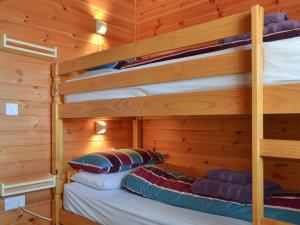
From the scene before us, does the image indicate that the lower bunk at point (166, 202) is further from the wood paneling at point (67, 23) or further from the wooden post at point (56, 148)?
the wood paneling at point (67, 23)

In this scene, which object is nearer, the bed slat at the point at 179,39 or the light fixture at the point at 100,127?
the bed slat at the point at 179,39

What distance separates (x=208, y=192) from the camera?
1.53 metres

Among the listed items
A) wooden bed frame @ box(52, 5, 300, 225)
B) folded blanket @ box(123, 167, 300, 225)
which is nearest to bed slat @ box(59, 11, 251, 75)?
wooden bed frame @ box(52, 5, 300, 225)

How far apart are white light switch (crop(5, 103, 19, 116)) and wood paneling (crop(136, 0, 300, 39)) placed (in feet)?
4.85

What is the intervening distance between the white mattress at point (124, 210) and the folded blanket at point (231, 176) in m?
0.26

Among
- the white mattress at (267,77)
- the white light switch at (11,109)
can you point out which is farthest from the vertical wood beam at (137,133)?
the white mattress at (267,77)

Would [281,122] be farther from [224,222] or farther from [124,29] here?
[124,29]

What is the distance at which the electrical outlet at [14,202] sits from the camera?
6.23ft

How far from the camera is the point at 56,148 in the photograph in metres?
2.14

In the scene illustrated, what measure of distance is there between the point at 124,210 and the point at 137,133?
1281 millimetres

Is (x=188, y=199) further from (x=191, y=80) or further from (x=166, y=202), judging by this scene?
(x=191, y=80)

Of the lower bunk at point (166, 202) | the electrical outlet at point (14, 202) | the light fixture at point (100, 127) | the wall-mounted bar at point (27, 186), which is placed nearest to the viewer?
the lower bunk at point (166, 202)

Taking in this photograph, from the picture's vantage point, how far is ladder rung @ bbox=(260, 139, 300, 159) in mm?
902

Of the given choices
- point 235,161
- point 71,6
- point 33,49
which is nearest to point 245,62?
point 235,161
